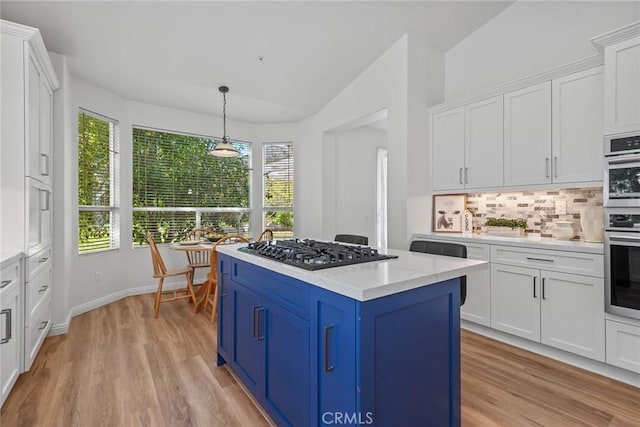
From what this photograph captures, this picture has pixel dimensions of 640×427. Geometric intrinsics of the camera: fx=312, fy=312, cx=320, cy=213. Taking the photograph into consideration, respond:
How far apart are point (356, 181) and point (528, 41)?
293 centimetres

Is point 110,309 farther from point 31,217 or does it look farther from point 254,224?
point 254,224

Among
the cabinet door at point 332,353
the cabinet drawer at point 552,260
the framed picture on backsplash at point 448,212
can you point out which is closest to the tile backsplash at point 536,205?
the framed picture on backsplash at point 448,212

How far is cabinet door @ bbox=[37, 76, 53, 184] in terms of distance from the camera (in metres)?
2.65

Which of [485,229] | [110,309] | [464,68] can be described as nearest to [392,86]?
[464,68]

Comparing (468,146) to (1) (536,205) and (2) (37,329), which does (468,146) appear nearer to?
(1) (536,205)

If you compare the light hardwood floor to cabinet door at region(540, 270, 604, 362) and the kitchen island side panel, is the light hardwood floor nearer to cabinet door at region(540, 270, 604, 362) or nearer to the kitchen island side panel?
cabinet door at region(540, 270, 604, 362)

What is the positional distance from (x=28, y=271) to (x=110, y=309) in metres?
1.75

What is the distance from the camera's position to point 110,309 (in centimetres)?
381

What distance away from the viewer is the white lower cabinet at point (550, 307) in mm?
2314

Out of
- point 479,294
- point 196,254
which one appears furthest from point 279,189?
point 479,294

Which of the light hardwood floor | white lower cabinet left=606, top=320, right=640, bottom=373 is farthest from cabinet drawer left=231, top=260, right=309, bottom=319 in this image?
white lower cabinet left=606, top=320, right=640, bottom=373

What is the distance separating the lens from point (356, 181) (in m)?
5.42

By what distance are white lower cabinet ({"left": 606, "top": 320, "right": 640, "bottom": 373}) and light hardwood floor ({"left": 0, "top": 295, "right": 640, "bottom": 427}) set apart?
0.53ft

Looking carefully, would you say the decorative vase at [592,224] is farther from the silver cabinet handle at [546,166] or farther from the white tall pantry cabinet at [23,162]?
the white tall pantry cabinet at [23,162]
